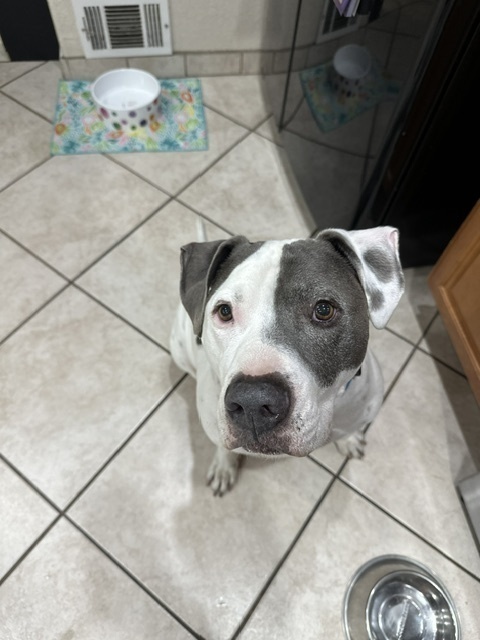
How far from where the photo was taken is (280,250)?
1159 mm

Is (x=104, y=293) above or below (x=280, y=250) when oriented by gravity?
below

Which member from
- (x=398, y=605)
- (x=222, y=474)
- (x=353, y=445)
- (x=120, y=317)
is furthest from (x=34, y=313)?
(x=398, y=605)

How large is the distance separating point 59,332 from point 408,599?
1.59 metres

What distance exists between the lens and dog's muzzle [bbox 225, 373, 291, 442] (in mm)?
947

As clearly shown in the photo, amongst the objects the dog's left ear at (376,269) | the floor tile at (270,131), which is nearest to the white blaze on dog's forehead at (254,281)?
the dog's left ear at (376,269)

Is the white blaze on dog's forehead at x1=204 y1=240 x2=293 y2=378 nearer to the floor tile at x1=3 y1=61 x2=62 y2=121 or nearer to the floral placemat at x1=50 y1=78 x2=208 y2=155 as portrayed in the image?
the floral placemat at x1=50 y1=78 x2=208 y2=155

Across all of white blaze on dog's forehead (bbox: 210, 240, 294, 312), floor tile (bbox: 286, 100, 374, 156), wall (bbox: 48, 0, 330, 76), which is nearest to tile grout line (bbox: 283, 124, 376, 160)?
floor tile (bbox: 286, 100, 374, 156)

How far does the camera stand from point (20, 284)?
2.17 meters

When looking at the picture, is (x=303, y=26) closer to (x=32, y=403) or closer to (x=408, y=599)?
(x=32, y=403)

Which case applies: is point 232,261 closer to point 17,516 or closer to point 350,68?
point 350,68

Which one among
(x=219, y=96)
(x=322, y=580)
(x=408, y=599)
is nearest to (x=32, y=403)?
(x=322, y=580)

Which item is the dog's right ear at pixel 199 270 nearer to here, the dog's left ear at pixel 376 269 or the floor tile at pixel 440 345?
the dog's left ear at pixel 376 269

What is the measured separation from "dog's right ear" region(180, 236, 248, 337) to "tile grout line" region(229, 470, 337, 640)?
847 mm

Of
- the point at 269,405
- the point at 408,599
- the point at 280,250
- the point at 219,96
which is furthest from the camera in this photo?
the point at 219,96
